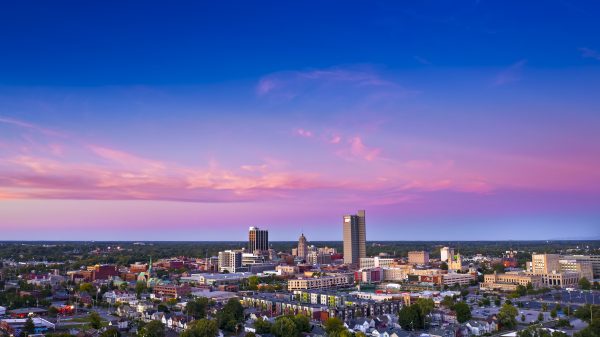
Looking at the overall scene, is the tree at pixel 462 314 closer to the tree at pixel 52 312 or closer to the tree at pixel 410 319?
the tree at pixel 410 319

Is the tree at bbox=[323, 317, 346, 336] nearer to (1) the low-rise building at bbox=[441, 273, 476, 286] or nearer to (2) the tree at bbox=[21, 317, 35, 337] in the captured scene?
(2) the tree at bbox=[21, 317, 35, 337]

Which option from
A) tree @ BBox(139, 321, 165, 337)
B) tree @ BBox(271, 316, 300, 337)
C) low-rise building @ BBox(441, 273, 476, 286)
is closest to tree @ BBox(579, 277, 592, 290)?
low-rise building @ BBox(441, 273, 476, 286)

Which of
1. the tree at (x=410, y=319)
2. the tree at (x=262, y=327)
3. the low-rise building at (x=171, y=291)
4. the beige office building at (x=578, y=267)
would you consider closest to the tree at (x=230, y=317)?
the tree at (x=262, y=327)

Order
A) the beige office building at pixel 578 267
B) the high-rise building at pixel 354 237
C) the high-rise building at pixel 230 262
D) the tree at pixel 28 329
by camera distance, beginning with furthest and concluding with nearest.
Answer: the high-rise building at pixel 354 237 < the high-rise building at pixel 230 262 < the beige office building at pixel 578 267 < the tree at pixel 28 329

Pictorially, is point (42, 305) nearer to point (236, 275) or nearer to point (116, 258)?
point (236, 275)

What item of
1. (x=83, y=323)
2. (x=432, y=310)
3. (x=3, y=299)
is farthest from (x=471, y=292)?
(x=3, y=299)
